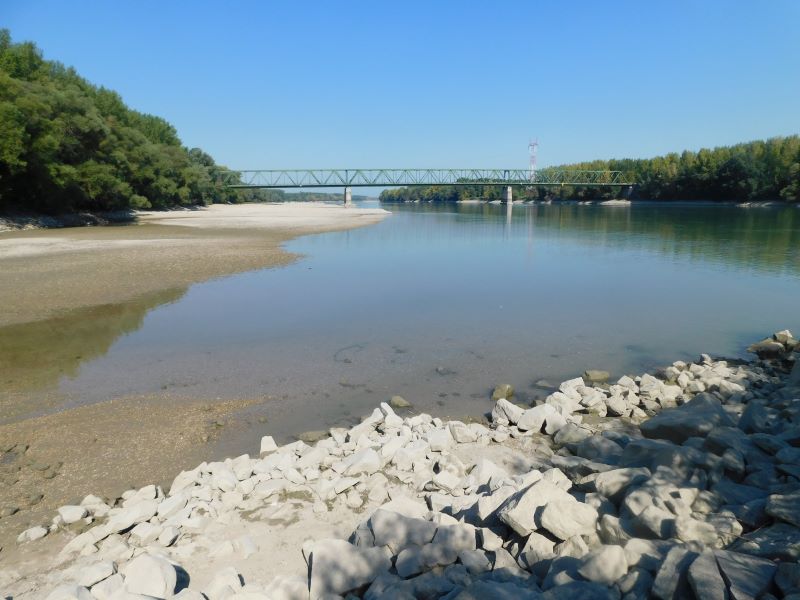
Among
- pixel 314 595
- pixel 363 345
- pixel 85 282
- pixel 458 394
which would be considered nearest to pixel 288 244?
pixel 85 282

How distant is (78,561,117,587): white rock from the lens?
491 centimetres

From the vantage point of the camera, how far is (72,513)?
256 inches

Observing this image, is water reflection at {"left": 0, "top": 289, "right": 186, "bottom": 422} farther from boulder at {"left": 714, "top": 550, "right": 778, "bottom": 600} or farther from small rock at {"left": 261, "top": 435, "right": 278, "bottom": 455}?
boulder at {"left": 714, "top": 550, "right": 778, "bottom": 600}

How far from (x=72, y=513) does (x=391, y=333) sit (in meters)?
→ 10.3

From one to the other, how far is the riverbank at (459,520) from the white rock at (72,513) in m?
0.01

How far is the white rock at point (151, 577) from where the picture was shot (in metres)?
4.66

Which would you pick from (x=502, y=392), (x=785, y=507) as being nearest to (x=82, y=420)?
(x=502, y=392)

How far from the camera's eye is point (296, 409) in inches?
409

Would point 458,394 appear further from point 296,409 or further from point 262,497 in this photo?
point 262,497

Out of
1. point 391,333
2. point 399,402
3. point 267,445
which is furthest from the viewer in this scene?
point 391,333

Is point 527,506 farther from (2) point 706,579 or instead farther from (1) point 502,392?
(1) point 502,392

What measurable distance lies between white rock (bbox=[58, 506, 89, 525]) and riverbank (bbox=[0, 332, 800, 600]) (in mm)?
15

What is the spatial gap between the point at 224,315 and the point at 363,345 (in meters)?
5.92

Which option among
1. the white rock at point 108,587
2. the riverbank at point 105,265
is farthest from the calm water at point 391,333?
the white rock at point 108,587
